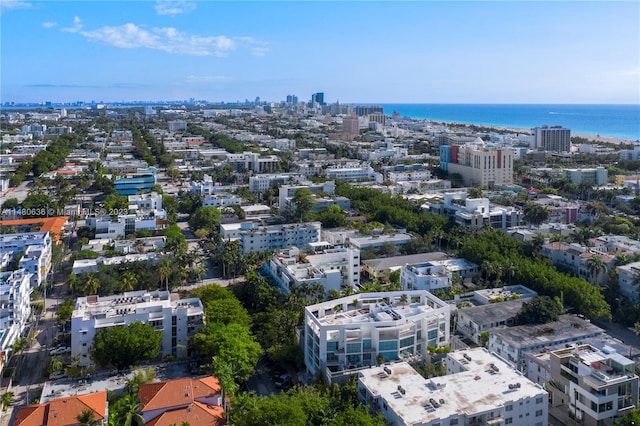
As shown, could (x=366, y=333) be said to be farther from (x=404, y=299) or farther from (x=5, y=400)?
(x=5, y=400)

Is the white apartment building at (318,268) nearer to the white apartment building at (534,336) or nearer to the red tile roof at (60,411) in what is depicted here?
the white apartment building at (534,336)

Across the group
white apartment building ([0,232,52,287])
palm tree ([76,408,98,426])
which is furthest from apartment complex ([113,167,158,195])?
palm tree ([76,408,98,426])

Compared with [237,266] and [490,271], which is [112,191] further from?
[490,271]

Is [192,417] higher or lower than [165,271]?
lower

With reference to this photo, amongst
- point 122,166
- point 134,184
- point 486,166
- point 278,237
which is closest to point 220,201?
point 134,184

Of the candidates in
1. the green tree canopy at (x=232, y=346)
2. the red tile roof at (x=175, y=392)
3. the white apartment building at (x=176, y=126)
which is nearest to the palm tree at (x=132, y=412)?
the red tile roof at (x=175, y=392)

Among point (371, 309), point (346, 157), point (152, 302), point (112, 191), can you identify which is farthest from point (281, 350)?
point (346, 157)
